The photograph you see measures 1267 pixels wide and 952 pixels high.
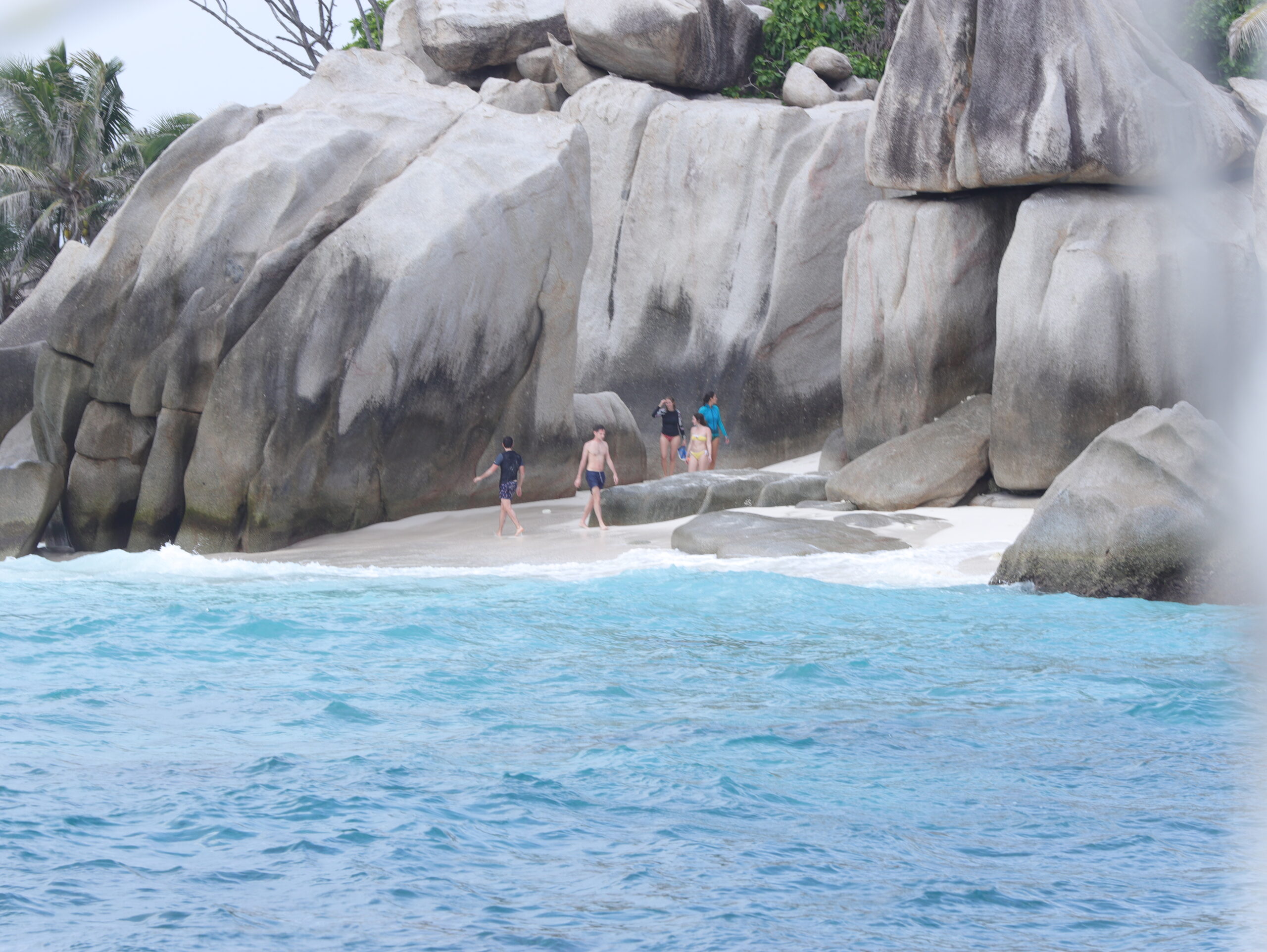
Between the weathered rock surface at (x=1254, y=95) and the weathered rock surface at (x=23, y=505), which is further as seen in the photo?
the weathered rock surface at (x=1254, y=95)

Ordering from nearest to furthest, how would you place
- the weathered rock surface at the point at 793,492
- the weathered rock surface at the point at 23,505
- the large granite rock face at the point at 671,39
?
the weathered rock surface at the point at 23,505 < the weathered rock surface at the point at 793,492 < the large granite rock face at the point at 671,39

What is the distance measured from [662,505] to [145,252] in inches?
222

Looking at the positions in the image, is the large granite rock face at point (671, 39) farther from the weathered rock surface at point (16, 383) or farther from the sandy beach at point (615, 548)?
the weathered rock surface at point (16, 383)

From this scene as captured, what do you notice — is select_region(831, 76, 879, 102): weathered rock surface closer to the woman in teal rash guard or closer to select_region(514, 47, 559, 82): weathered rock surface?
select_region(514, 47, 559, 82): weathered rock surface

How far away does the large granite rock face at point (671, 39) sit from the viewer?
67.5 feet

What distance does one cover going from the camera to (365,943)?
4.35m

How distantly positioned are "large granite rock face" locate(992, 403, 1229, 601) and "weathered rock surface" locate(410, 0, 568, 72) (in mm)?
14733

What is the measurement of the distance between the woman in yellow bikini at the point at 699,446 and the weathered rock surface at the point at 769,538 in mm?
4399

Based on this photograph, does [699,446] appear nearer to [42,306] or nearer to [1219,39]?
[42,306]

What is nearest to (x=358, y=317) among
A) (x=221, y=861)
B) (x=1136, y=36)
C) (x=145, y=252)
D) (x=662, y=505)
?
(x=145, y=252)

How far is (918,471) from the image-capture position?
45.5 feet

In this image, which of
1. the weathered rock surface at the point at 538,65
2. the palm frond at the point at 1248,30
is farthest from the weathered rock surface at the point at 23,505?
the palm frond at the point at 1248,30

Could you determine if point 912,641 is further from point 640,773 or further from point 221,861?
point 221,861

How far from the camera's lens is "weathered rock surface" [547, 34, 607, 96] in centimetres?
2181
